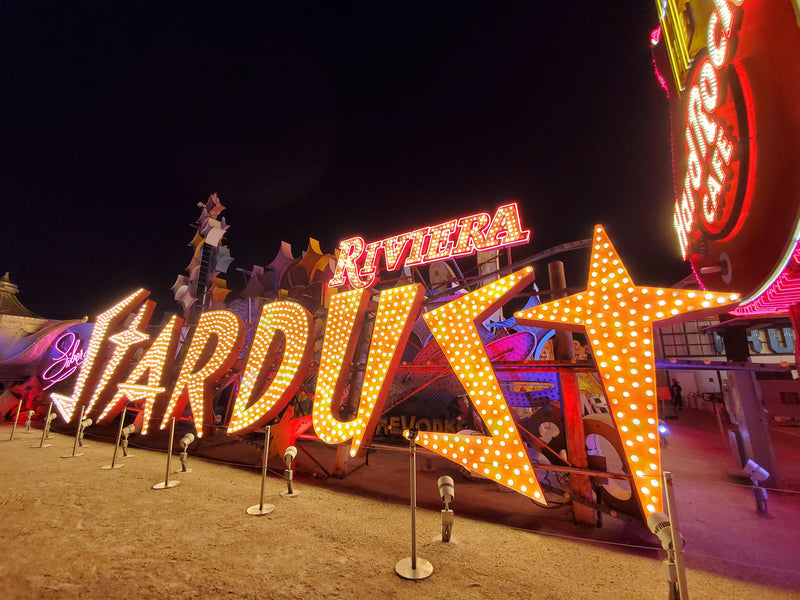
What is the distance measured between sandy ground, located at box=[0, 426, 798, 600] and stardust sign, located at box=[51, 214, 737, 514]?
2.94 ft

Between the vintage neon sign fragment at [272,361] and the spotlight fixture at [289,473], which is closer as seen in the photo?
the spotlight fixture at [289,473]

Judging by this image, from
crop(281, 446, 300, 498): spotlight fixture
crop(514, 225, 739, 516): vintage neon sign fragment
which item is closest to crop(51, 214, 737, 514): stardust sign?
crop(514, 225, 739, 516): vintage neon sign fragment

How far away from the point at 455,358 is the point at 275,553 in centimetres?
397

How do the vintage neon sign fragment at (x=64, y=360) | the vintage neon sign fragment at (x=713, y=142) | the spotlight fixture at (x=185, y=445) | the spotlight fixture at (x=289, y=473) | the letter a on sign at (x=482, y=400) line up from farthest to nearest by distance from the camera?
1. the vintage neon sign fragment at (x=64, y=360)
2. the spotlight fixture at (x=185, y=445)
3. the spotlight fixture at (x=289, y=473)
4. the vintage neon sign fragment at (x=713, y=142)
5. the letter a on sign at (x=482, y=400)

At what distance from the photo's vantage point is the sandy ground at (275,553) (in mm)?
3678

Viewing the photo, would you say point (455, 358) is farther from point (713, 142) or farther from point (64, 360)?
point (64, 360)

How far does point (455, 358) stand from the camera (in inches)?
242

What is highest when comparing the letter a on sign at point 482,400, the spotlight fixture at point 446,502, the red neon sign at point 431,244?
the red neon sign at point 431,244

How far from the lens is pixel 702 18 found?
6922 mm

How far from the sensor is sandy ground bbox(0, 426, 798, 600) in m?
3.68

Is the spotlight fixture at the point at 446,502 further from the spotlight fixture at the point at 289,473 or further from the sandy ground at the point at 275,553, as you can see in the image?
the spotlight fixture at the point at 289,473

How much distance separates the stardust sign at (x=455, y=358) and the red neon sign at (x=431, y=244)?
95 millimetres

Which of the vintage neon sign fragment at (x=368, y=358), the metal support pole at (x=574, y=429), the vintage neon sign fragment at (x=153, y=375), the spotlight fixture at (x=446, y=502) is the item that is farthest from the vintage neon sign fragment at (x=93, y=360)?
the metal support pole at (x=574, y=429)

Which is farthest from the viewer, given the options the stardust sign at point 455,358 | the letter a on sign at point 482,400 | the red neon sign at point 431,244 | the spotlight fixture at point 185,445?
the red neon sign at point 431,244
